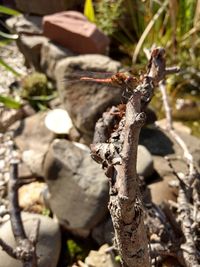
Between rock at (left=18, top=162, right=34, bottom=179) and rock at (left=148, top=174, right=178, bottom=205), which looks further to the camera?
rock at (left=18, top=162, right=34, bottom=179)

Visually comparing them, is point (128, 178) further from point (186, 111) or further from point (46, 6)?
point (46, 6)

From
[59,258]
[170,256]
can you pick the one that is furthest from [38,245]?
[170,256]

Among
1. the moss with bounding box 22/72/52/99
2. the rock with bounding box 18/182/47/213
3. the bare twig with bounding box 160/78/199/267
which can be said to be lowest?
the rock with bounding box 18/182/47/213


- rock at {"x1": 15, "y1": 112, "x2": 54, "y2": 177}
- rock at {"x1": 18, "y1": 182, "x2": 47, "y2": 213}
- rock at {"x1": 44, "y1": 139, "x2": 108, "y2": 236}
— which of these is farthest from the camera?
rock at {"x1": 15, "y1": 112, "x2": 54, "y2": 177}

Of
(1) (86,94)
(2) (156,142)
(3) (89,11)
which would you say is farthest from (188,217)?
(3) (89,11)

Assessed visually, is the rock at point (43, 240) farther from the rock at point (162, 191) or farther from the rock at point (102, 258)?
the rock at point (162, 191)

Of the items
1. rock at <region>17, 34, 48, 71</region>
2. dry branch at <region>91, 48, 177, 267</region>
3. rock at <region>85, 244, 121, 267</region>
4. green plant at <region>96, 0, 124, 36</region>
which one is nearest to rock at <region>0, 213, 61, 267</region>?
rock at <region>85, 244, 121, 267</region>

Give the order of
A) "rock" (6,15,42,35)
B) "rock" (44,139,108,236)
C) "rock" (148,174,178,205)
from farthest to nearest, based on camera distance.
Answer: "rock" (6,15,42,35) < "rock" (148,174,178,205) < "rock" (44,139,108,236)

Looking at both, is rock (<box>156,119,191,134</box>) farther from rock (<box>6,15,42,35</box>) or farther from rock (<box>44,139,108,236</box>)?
rock (<box>6,15,42,35</box>)
